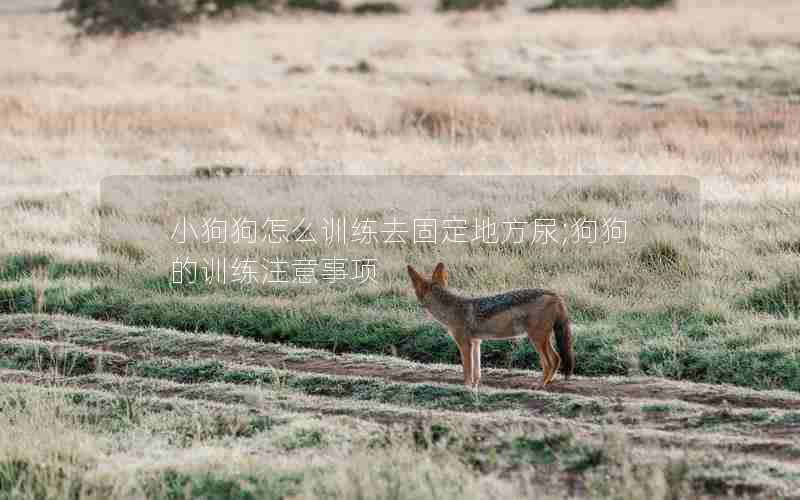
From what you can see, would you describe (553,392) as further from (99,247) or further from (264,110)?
(264,110)

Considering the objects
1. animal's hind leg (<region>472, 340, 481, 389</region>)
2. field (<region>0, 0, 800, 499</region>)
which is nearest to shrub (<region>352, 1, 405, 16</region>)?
field (<region>0, 0, 800, 499</region>)

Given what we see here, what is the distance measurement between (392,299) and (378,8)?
48.3 m

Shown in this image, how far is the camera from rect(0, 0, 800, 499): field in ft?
21.9

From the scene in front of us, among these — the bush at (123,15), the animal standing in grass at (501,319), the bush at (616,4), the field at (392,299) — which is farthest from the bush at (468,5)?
the animal standing in grass at (501,319)

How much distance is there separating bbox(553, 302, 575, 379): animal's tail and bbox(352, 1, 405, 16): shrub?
5028 centimetres

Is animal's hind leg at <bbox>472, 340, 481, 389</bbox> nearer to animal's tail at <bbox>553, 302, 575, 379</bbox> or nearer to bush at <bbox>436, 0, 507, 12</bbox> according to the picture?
animal's tail at <bbox>553, 302, 575, 379</bbox>

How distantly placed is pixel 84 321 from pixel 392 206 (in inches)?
181

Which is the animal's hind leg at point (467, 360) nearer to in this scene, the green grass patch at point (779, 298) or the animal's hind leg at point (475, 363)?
the animal's hind leg at point (475, 363)

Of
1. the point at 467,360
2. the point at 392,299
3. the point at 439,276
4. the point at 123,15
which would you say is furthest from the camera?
the point at 123,15

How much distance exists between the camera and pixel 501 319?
8.00 metres

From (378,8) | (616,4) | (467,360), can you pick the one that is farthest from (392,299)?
(378,8)

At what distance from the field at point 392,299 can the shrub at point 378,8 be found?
104ft

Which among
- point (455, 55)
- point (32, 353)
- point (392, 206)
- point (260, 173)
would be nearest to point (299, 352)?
point (32, 353)

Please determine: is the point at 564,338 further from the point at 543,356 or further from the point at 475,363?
the point at 475,363
